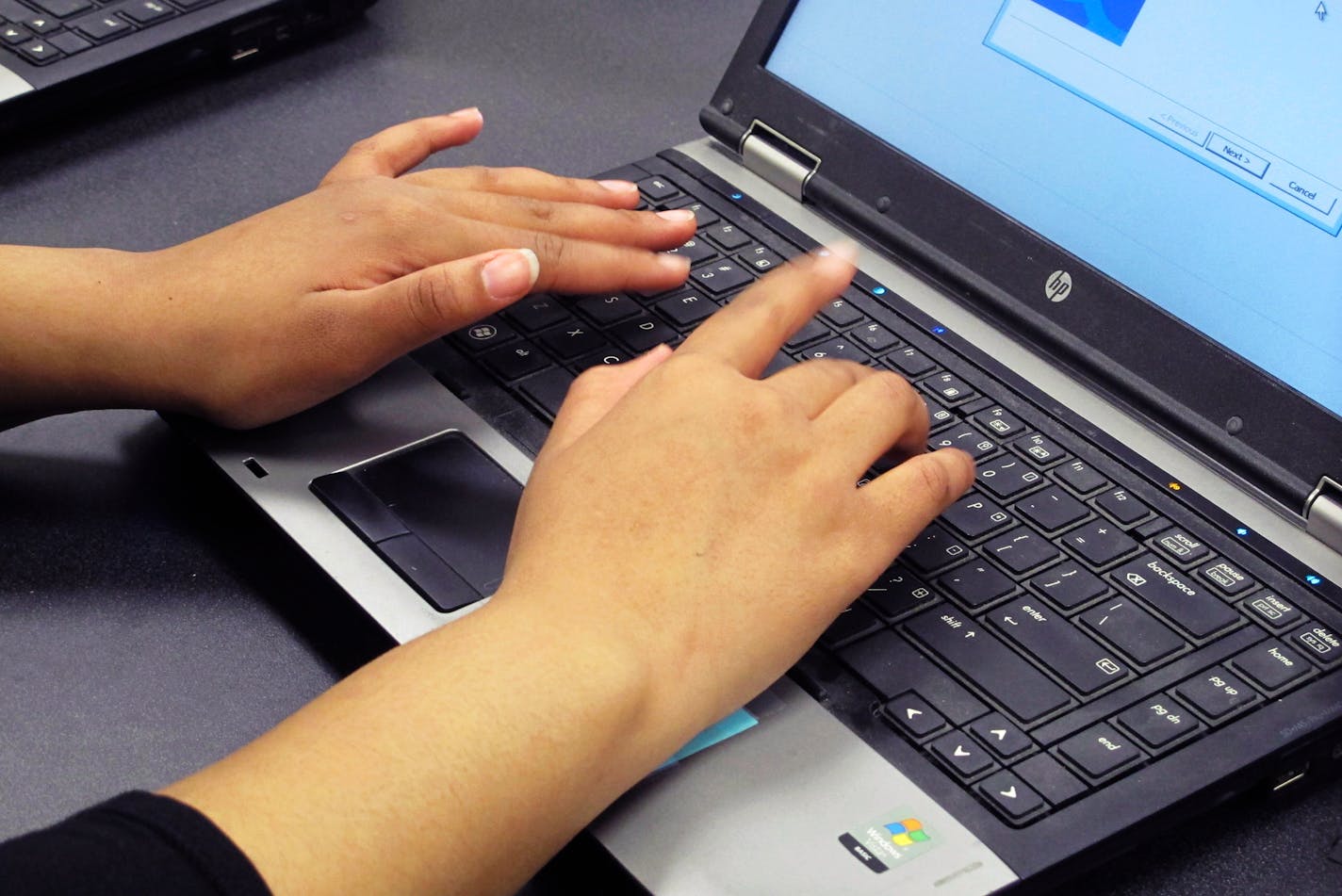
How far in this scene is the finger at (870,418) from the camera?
0.64 metres

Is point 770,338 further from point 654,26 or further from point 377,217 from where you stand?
point 654,26

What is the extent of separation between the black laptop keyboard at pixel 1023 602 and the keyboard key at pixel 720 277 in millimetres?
33

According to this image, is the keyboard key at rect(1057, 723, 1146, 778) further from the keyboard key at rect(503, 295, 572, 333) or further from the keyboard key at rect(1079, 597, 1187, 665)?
the keyboard key at rect(503, 295, 572, 333)

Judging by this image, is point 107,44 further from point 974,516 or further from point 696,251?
point 974,516

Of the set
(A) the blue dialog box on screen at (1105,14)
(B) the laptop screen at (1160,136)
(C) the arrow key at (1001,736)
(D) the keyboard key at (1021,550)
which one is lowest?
(C) the arrow key at (1001,736)

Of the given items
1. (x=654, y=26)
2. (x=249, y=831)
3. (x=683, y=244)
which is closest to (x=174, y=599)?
(x=249, y=831)

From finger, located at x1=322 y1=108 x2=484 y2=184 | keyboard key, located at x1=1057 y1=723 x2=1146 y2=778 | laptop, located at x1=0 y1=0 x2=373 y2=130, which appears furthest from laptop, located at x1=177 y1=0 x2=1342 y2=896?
laptop, located at x1=0 y1=0 x2=373 y2=130

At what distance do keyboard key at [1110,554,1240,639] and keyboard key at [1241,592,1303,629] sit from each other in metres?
0.01

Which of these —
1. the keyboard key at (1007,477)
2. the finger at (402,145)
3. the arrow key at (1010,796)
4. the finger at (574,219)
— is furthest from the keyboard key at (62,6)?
the arrow key at (1010,796)

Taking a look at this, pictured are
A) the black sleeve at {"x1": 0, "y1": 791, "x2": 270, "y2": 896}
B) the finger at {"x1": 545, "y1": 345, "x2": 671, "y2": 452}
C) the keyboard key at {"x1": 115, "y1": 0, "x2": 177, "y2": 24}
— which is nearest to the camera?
the black sleeve at {"x1": 0, "y1": 791, "x2": 270, "y2": 896}

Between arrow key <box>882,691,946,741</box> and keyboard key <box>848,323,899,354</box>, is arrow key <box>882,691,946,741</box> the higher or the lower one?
the lower one

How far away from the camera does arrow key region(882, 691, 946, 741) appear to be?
591mm

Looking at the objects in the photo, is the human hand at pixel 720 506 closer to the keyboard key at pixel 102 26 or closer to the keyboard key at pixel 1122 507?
the keyboard key at pixel 1122 507

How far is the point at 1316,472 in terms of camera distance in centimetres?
69
